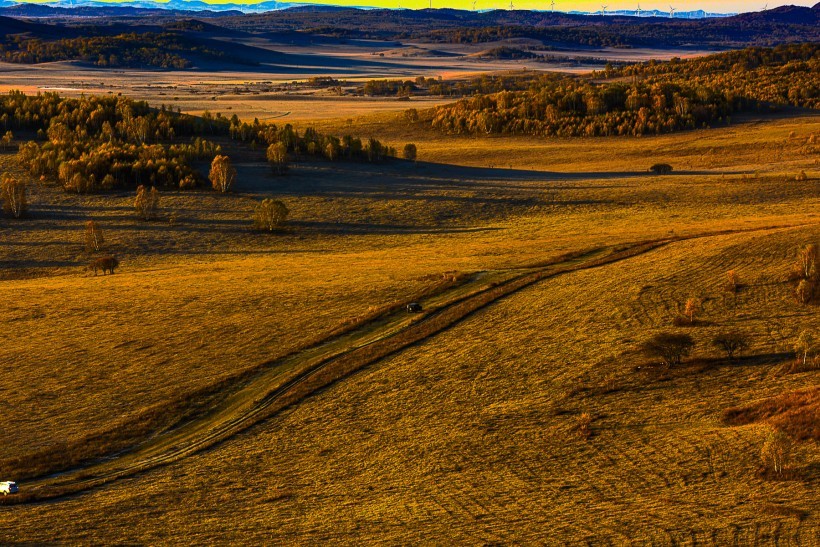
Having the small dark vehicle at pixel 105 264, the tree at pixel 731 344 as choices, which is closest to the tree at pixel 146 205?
the small dark vehicle at pixel 105 264

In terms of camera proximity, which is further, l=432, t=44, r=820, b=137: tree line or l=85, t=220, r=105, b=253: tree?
l=432, t=44, r=820, b=137: tree line

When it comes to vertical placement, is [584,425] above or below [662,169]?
below

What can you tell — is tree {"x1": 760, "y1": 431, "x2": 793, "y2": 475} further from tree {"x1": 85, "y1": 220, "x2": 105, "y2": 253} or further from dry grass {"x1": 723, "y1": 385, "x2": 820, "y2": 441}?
tree {"x1": 85, "y1": 220, "x2": 105, "y2": 253}

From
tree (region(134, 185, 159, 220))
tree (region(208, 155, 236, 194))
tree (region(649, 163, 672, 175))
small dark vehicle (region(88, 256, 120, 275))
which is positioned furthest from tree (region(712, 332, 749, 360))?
tree (region(649, 163, 672, 175))

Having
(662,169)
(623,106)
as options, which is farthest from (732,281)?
(623,106)

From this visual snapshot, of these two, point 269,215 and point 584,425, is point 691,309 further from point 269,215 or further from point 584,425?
point 269,215
